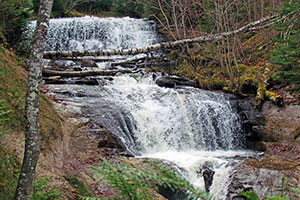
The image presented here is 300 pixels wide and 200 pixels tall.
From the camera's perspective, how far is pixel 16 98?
475 centimetres

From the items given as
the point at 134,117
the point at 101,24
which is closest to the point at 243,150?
the point at 134,117

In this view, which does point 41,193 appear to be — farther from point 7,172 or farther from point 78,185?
point 78,185

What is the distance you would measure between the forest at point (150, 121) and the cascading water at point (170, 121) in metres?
0.11

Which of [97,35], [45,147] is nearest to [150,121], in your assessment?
[45,147]

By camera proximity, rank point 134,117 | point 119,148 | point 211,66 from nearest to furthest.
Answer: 1. point 119,148
2. point 134,117
3. point 211,66

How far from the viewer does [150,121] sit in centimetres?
999

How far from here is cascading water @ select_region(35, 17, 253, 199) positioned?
788 cm

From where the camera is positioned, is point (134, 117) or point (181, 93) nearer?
point (134, 117)

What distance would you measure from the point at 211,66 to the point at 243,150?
20.5ft

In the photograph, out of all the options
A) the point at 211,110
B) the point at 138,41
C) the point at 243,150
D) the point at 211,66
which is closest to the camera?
the point at 243,150

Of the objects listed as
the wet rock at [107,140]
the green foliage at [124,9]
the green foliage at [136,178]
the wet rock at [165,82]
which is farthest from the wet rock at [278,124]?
the green foliage at [124,9]

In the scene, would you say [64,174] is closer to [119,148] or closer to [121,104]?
[119,148]

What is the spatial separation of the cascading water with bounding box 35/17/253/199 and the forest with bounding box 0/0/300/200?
0.11 m

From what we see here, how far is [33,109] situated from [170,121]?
8197 millimetres
